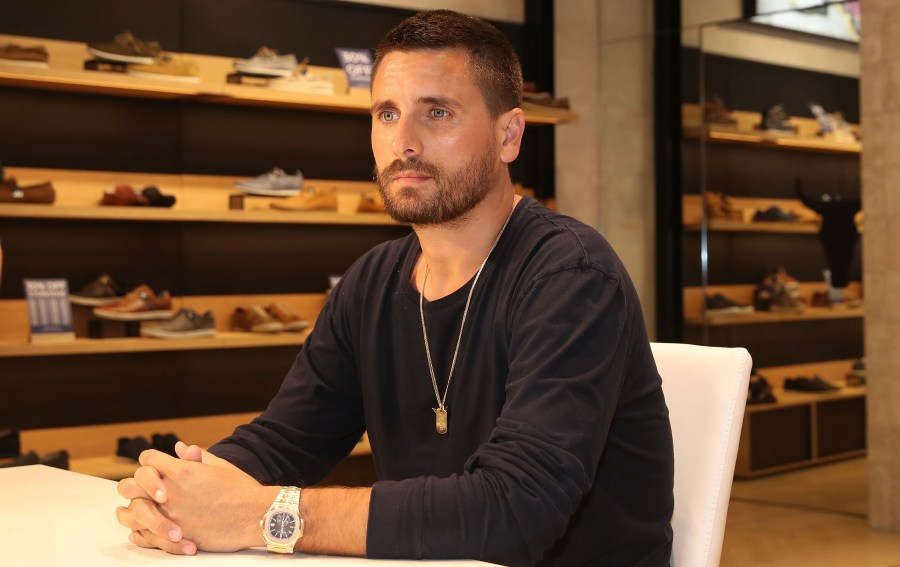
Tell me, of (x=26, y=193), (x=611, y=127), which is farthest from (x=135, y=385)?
(x=611, y=127)

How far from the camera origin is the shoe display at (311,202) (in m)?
4.68

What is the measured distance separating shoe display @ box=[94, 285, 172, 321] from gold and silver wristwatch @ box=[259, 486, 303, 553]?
3208mm

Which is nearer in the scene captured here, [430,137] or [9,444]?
[430,137]

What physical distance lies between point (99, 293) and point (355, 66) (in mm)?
1511

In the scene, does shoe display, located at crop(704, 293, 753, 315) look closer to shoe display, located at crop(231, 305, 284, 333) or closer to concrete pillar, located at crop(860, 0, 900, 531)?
concrete pillar, located at crop(860, 0, 900, 531)

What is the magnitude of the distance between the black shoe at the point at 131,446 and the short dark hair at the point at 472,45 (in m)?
2.92

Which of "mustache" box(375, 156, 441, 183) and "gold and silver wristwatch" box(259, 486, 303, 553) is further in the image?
"mustache" box(375, 156, 441, 183)

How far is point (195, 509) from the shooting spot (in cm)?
118

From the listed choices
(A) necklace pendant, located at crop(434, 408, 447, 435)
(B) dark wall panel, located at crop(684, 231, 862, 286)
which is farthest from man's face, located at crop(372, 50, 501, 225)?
(B) dark wall panel, located at crop(684, 231, 862, 286)

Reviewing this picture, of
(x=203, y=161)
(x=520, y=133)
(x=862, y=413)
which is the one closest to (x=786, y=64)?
(x=862, y=413)

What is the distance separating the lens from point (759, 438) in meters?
5.51

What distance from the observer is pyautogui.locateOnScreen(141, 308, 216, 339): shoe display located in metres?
4.30

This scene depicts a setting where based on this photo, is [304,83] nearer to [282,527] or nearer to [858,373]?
[858,373]

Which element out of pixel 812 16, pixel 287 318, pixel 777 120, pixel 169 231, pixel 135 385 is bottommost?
pixel 135 385
